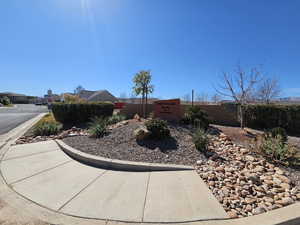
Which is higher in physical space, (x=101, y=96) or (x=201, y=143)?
(x=101, y=96)

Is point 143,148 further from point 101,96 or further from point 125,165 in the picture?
point 101,96

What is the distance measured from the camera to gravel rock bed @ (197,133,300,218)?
253 cm

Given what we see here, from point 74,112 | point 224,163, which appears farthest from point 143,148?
point 74,112

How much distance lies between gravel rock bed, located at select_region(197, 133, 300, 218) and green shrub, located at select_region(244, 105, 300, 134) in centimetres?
582

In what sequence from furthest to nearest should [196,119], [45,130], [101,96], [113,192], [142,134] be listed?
1. [101,96]
2. [45,130]
3. [196,119]
4. [142,134]
5. [113,192]

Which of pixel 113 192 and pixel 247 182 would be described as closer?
pixel 113 192

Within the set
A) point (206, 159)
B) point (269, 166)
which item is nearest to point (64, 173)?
point (206, 159)

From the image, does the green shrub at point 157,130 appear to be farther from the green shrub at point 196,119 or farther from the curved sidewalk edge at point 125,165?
the green shrub at point 196,119

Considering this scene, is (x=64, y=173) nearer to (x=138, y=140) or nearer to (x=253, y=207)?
(x=138, y=140)

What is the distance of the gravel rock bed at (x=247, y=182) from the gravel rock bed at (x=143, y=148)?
63cm

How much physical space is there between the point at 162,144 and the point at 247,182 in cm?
267

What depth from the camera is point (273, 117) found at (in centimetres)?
864

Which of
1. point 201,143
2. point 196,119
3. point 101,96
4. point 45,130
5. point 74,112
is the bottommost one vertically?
point 45,130

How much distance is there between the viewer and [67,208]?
238cm
